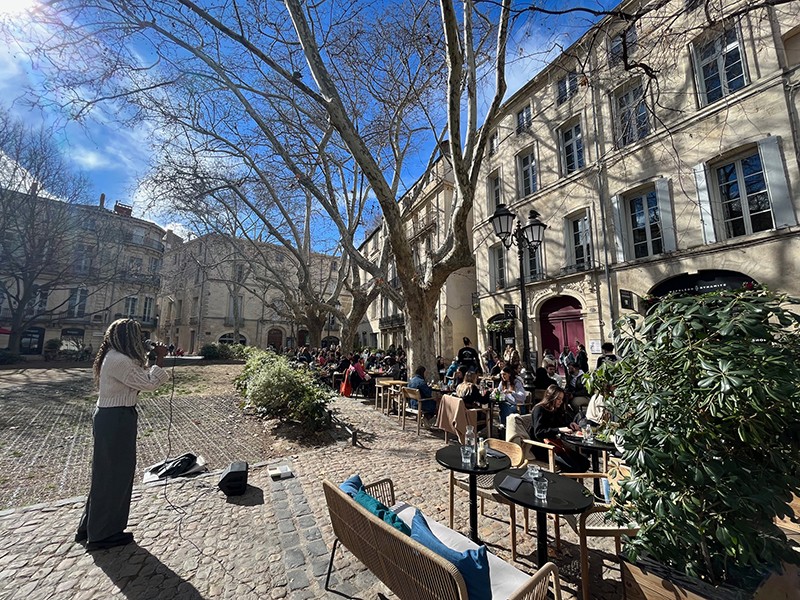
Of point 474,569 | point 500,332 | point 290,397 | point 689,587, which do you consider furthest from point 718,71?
point 290,397

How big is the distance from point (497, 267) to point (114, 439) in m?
15.8

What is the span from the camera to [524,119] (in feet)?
51.4

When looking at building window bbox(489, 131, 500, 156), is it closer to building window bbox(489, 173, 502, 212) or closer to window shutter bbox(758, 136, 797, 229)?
building window bbox(489, 173, 502, 212)

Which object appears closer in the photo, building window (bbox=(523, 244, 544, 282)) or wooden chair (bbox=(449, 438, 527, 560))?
wooden chair (bbox=(449, 438, 527, 560))

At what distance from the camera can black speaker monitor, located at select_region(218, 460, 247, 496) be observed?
3.90m

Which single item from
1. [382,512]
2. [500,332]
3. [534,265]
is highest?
[534,265]

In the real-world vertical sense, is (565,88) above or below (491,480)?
above

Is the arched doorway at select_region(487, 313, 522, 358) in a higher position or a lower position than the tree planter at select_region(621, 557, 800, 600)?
higher

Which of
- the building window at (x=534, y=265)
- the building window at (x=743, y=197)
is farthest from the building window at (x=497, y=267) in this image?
the building window at (x=743, y=197)

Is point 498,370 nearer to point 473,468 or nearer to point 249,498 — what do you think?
point 473,468

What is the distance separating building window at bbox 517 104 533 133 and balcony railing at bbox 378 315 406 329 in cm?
1348

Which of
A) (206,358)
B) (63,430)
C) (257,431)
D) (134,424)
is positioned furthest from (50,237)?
(134,424)

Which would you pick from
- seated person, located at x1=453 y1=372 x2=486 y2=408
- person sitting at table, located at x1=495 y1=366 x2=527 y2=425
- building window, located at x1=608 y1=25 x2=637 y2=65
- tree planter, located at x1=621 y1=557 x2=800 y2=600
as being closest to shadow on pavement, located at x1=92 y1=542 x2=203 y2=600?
tree planter, located at x1=621 y1=557 x2=800 y2=600

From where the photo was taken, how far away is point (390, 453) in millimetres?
5562
